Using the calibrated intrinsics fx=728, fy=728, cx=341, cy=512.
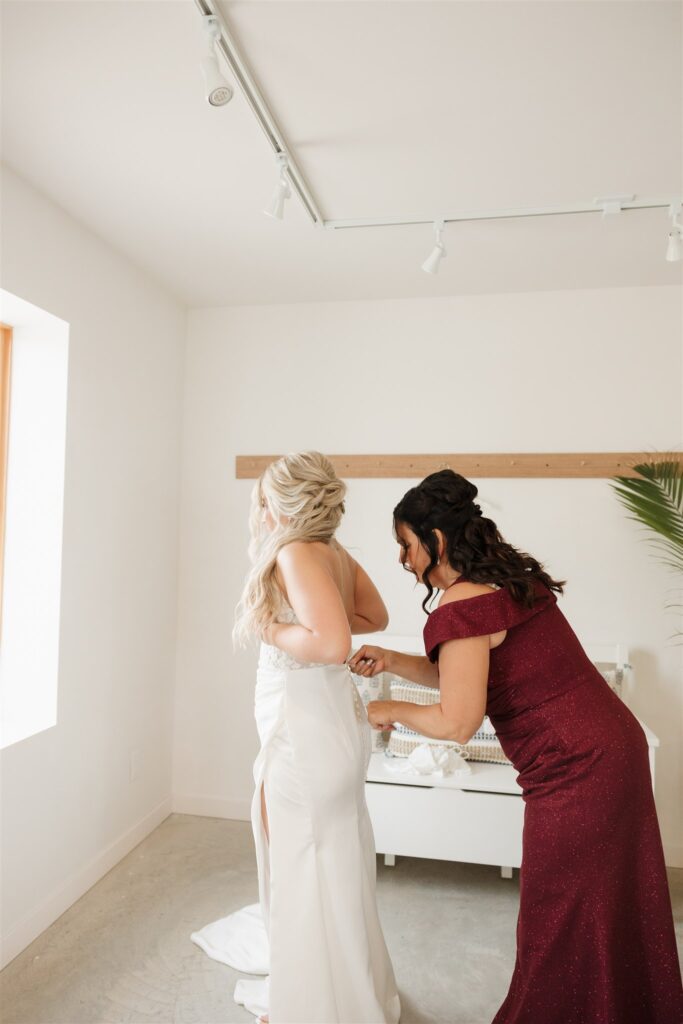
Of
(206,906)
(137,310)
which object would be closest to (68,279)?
(137,310)

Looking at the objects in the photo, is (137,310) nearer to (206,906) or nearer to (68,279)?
(68,279)

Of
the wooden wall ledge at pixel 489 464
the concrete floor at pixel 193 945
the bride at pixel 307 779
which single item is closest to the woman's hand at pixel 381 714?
the bride at pixel 307 779

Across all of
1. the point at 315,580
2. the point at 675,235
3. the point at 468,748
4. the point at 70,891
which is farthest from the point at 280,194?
the point at 70,891

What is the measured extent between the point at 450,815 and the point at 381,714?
156 centimetres

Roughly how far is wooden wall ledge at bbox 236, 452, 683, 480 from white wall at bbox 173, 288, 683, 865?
5 centimetres

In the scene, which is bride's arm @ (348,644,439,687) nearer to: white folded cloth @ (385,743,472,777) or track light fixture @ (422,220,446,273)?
white folded cloth @ (385,743,472,777)

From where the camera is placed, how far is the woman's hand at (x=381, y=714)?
182cm

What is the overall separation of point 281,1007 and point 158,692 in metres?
2.08

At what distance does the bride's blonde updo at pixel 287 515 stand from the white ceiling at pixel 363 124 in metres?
1.07

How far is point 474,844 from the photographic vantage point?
312cm

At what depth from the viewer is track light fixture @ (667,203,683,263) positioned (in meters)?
2.62

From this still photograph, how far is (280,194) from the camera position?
236 centimetres

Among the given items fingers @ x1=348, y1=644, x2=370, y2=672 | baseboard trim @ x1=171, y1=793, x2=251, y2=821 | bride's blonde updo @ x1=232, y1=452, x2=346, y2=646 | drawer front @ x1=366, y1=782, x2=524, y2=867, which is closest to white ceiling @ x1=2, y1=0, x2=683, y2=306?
bride's blonde updo @ x1=232, y1=452, x2=346, y2=646

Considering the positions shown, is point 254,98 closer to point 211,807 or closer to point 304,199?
point 304,199
